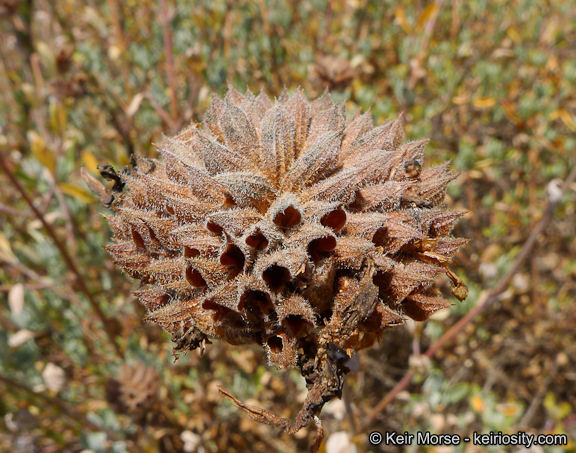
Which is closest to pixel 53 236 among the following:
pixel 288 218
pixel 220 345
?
pixel 220 345

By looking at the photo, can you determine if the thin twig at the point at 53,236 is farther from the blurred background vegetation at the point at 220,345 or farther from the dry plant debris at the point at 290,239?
the dry plant debris at the point at 290,239

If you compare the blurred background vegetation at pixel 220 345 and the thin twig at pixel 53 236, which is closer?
the thin twig at pixel 53 236

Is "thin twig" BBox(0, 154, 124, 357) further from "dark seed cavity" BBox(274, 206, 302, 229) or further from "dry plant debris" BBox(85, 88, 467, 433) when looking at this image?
"dark seed cavity" BBox(274, 206, 302, 229)

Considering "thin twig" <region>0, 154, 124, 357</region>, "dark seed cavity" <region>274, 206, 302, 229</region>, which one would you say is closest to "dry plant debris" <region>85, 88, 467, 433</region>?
"dark seed cavity" <region>274, 206, 302, 229</region>

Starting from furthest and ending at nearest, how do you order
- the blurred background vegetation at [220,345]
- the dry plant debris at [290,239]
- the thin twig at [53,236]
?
the blurred background vegetation at [220,345] → the thin twig at [53,236] → the dry plant debris at [290,239]

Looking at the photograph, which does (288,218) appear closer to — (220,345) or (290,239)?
(290,239)

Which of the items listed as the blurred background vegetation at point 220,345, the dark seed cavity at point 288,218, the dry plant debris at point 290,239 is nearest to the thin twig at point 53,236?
the blurred background vegetation at point 220,345
